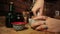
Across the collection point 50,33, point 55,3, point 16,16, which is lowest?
point 50,33

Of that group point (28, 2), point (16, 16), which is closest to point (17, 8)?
point (28, 2)

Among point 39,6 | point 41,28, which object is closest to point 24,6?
point 39,6

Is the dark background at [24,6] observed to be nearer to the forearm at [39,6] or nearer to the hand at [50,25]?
the forearm at [39,6]

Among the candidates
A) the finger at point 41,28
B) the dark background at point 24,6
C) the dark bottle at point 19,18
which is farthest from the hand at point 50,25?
the dark background at point 24,6

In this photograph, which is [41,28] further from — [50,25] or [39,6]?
[39,6]

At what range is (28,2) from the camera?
140 cm

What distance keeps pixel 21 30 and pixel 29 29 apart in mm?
83

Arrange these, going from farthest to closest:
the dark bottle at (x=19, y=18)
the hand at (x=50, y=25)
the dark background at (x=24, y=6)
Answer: the dark background at (x=24, y=6)
the dark bottle at (x=19, y=18)
the hand at (x=50, y=25)

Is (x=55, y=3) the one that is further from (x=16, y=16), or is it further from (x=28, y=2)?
(x=16, y=16)

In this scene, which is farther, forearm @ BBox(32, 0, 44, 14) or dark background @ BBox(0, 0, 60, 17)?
dark background @ BBox(0, 0, 60, 17)

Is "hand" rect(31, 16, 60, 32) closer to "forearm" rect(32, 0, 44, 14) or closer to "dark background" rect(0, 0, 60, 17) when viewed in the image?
"forearm" rect(32, 0, 44, 14)

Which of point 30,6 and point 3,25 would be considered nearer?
point 3,25

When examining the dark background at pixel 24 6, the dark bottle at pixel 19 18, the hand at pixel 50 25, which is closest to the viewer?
the hand at pixel 50 25

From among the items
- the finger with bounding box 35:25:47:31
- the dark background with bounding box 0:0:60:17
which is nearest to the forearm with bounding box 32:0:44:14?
the dark background with bounding box 0:0:60:17
